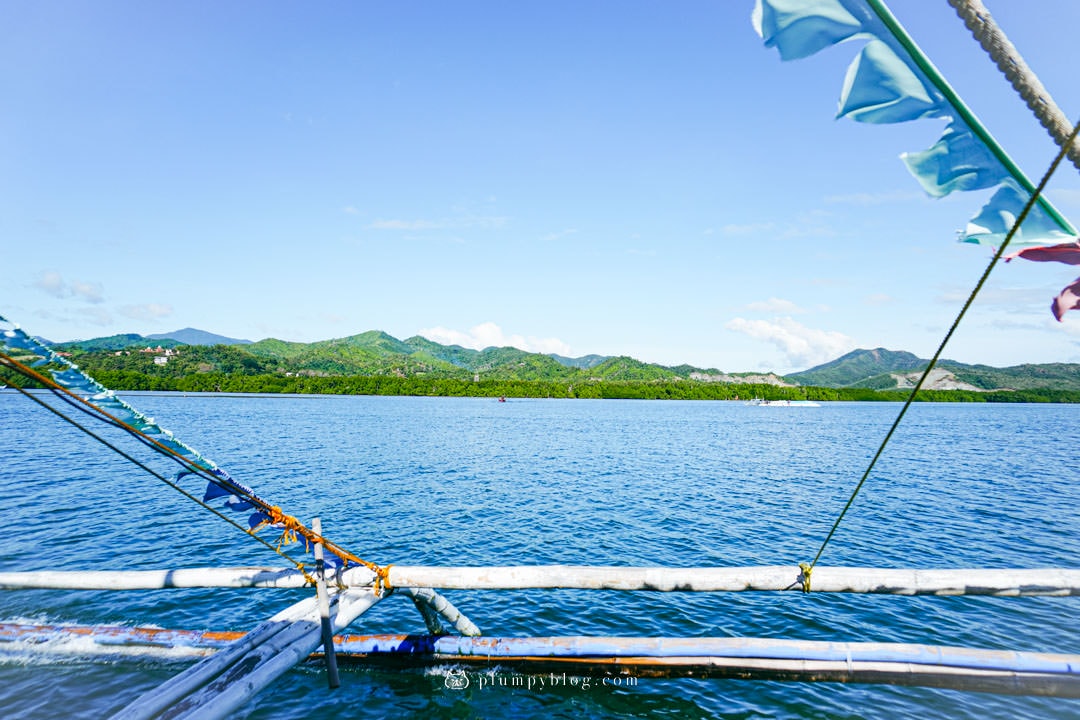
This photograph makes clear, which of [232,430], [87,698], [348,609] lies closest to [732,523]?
[348,609]

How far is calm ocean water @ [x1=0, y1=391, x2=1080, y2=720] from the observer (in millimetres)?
8562

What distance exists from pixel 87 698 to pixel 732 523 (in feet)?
65.2

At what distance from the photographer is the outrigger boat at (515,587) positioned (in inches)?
124

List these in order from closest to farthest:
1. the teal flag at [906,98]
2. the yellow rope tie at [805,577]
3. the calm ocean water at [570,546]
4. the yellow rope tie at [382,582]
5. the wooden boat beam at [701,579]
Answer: the teal flag at [906,98]
the wooden boat beam at [701,579]
the yellow rope tie at [805,577]
the yellow rope tie at [382,582]
the calm ocean water at [570,546]

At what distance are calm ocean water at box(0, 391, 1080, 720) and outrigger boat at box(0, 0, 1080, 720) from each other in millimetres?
731

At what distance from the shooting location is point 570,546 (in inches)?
692

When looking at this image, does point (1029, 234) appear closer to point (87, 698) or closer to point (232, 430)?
point (87, 698)

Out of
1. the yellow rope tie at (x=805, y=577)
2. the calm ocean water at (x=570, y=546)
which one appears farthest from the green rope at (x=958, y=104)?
the calm ocean water at (x=570, y=546)

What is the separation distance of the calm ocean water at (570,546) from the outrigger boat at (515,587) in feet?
2.40

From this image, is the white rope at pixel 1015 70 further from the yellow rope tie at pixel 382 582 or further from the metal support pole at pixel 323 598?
the yellow rope tie at pixel 382 582

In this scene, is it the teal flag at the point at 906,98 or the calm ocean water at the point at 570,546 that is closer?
the teal flag at the point at 906,98

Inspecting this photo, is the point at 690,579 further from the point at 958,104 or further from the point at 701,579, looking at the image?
the point at 958,104

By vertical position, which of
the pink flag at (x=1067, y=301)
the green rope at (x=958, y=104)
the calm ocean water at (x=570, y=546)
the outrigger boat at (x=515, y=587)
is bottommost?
the calm ocean water at (x=570, y=546)

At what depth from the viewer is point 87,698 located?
835 centimetres
